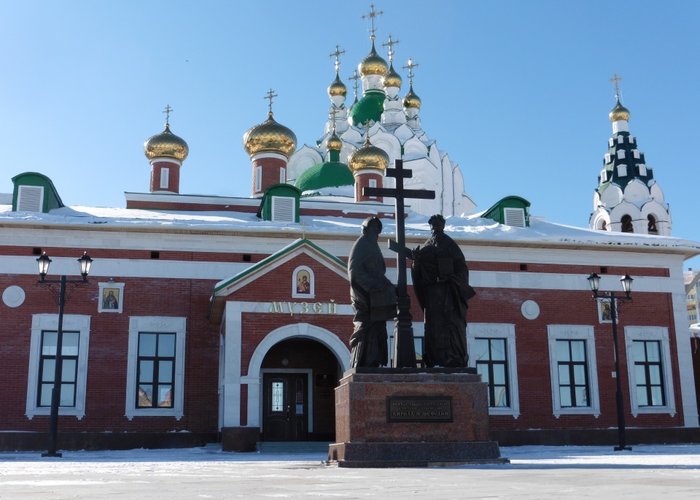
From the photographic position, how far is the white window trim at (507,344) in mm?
22688

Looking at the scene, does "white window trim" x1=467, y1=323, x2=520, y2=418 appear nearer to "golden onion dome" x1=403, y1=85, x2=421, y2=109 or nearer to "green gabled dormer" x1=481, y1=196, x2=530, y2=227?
"green gabled dormer" x1=481, y1=196, x2=530, y2=227

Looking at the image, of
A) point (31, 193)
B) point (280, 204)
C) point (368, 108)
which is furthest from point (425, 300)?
point (368, 108)

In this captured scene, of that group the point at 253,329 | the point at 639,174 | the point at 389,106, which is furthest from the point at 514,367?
the point at 389,106

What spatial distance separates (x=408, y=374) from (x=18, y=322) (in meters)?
13.7

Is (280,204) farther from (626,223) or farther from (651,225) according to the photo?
(651,225)

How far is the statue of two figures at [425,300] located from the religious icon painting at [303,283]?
7.85m

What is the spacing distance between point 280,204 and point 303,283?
205 inches

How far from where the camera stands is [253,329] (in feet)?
61.4

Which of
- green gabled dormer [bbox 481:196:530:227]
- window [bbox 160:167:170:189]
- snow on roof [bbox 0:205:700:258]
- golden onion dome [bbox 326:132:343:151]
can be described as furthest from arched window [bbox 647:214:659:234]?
A: window [bbox 160:167:170:189]

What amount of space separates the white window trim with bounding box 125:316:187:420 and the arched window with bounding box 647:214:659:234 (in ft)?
78.5

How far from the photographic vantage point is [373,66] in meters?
44.9

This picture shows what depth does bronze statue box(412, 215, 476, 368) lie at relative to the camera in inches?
435

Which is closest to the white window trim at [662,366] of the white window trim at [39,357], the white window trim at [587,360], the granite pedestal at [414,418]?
the white window trim at [587,360]

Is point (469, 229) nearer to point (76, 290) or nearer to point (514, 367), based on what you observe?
point (514, 367)
